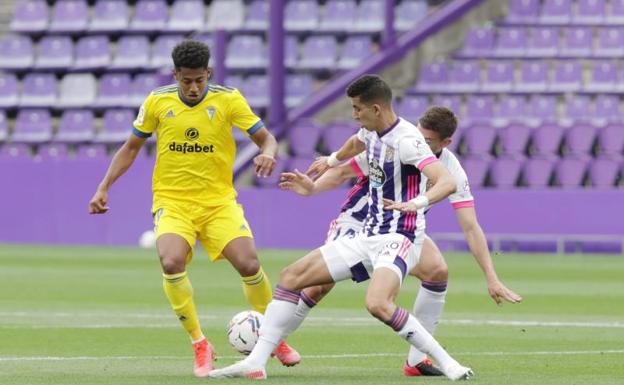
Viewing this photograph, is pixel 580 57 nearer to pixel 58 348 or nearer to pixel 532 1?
pixel 532 1

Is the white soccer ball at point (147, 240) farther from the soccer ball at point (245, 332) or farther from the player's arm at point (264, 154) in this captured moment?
the soccer ball at point (245, 332)

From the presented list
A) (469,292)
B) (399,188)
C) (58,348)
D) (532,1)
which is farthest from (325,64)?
(399,188)

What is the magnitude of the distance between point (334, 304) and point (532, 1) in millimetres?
15545

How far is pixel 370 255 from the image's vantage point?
8281mm

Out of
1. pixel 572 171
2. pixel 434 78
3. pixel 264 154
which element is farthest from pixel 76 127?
pixel 264 154

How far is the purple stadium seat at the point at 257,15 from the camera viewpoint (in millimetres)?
30594

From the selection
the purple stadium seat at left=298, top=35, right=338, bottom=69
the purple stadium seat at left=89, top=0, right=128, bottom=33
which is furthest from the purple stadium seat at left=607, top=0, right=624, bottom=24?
the purple stadium seat at left=89, top=0, right=128, bottom=33

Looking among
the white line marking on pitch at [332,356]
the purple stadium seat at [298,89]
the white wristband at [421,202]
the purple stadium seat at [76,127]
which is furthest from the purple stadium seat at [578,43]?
the white wristband at [421,202]

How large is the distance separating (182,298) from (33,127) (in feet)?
68.7

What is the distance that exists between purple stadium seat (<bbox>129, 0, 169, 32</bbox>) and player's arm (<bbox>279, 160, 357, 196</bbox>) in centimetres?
2226

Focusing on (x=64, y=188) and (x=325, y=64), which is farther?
(x=325, y=64)

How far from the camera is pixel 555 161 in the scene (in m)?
24.9

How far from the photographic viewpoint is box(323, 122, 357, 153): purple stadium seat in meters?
25.9

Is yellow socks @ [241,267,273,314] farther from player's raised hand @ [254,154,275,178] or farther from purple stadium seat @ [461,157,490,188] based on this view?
purple stadium seat @ [461,157,490,188]
